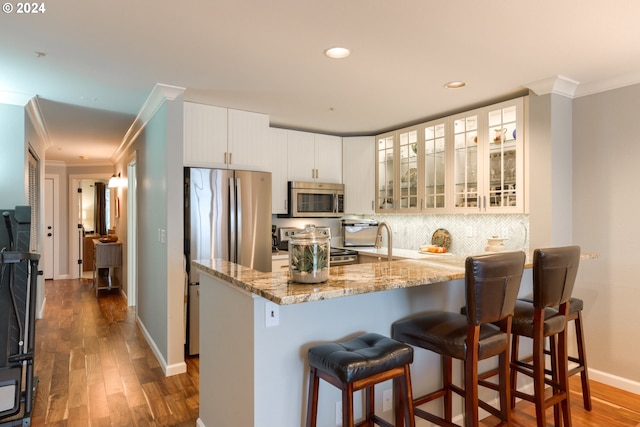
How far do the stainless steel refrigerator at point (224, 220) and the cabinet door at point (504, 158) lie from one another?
2115 millimetres

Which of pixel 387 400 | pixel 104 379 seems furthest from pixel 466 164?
pixel 104 379

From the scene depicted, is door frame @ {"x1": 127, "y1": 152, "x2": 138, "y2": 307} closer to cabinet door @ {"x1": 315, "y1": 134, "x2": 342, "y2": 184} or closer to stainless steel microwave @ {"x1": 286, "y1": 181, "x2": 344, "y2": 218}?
stainless steel microwave @ {"x1": 286, "y1": 181, "x2": 344, "y2": 218}

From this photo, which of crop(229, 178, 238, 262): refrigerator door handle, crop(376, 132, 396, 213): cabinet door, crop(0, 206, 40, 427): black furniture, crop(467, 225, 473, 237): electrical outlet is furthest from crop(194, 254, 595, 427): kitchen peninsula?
crop(376, 132, 396, 213): cabinet door

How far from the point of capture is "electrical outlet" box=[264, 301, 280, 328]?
173cm

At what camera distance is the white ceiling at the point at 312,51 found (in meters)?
1.99

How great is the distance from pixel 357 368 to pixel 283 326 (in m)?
0.42

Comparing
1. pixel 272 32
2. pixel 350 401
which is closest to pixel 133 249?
pixel 272 32

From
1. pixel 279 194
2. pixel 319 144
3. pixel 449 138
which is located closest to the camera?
pixel 449 138

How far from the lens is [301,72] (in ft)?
9.39

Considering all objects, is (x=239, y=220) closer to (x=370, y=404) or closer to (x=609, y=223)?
(x=370, y=404)

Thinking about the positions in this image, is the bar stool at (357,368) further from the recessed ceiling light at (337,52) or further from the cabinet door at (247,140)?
the cabinet door at (247,140)

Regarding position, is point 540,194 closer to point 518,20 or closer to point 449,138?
point 449,138

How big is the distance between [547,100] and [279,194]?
2.79m

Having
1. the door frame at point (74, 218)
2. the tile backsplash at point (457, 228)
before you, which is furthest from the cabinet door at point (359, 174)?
the door frame at point (74, 218)
